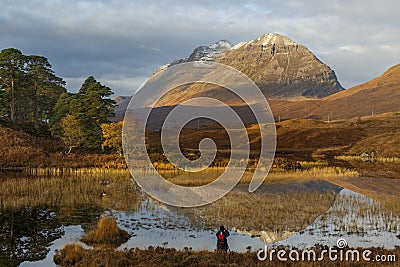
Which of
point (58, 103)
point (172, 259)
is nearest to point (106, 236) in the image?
point (172, 259)

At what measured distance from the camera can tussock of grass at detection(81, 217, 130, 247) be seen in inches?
706

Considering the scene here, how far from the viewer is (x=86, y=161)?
56.3m

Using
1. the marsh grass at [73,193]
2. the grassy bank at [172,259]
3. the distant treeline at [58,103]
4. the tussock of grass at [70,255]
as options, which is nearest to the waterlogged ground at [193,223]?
the marsh grass at [73,193]

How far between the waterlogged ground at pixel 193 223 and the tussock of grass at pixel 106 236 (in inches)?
18.7

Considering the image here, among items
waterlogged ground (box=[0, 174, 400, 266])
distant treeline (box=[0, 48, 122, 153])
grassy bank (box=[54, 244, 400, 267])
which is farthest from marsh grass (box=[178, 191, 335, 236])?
distant treeline (box=[0, 48, 122, 153])

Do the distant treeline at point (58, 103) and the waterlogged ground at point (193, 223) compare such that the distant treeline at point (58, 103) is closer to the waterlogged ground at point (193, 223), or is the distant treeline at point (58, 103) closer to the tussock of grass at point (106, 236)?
the waterlogged ground at point (193, 223)

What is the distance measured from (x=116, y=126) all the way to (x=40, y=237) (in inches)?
1521

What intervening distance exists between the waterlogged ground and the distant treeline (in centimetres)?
3135

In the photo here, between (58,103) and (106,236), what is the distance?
60379 mm

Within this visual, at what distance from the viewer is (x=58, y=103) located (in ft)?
241

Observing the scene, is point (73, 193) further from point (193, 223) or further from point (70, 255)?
point (70, 255)

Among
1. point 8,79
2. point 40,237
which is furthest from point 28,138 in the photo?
point 40,237

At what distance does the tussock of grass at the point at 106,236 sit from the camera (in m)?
17.9

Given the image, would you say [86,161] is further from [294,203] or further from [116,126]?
[294,203]
